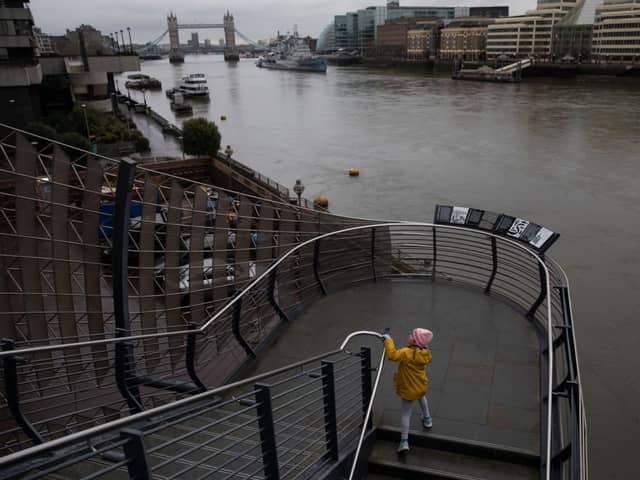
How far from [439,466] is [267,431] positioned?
1.83 metres

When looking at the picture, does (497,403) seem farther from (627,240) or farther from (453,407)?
(627,240)

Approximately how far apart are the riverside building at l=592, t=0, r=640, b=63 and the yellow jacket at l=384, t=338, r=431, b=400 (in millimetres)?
83560

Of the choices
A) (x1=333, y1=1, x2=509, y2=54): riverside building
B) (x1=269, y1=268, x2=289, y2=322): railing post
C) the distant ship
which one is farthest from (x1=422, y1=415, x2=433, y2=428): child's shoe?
(x1=333, y1=1, x2=509, y2=54): riverside building

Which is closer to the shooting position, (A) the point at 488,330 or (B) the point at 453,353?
(B) the point at 453,353

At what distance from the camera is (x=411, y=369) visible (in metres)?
3.83

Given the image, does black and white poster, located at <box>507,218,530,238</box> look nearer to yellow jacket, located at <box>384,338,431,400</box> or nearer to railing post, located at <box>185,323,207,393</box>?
yellow jacket, located at <box>384,338,431,400</box>

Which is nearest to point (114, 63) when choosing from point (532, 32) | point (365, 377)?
point (365, 377)

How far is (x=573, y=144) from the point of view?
30562mm

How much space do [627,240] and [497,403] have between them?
49.5ft

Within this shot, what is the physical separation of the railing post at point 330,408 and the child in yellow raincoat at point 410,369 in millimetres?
637

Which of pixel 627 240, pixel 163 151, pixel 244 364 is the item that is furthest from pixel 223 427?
pixel 163 151

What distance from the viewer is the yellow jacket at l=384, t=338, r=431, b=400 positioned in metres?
3.77

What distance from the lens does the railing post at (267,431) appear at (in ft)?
7.89

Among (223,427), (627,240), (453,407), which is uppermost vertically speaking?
(223,427)
